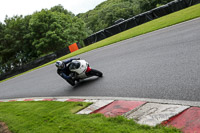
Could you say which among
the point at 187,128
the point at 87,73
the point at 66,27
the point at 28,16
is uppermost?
the point at 28,16

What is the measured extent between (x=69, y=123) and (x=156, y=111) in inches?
76.1

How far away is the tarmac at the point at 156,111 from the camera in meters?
3.22

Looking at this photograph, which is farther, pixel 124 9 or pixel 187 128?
pixel 124 9

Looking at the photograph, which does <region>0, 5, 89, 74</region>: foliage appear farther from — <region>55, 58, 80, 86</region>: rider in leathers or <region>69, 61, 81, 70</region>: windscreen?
<region>69, 61, 81, 70</region>: windscreen

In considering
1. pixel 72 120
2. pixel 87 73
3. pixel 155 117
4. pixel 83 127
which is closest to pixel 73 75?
pixel 87 73

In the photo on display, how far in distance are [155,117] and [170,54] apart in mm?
4296

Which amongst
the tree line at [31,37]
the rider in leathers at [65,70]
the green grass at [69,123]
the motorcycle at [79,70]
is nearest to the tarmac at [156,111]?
the green grass at [69,123]

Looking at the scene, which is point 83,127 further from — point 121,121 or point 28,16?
point 28,16

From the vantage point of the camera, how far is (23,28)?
161 ft

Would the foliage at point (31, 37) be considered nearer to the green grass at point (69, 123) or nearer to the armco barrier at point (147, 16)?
the armco barrier at point (147, 16)

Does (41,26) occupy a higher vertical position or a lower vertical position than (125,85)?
higher

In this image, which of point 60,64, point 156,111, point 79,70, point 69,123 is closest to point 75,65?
point 79,70

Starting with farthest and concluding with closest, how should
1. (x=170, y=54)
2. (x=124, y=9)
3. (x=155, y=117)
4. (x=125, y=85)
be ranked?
(x=124, y=9), (x=170, y=54), (x=125, y=85), (x=155, y=117)

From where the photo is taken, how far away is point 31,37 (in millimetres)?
47344
